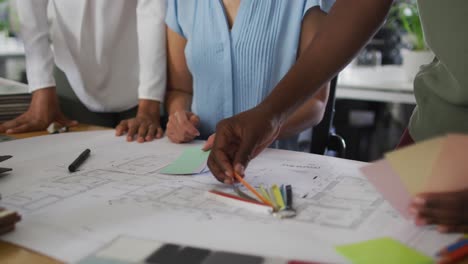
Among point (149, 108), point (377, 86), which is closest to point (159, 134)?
point (149, 108)

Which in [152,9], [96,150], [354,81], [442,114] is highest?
[152,9]

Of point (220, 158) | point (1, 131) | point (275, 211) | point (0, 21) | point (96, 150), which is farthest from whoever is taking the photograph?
point (0, 21)

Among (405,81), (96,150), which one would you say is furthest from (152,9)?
(405,81)

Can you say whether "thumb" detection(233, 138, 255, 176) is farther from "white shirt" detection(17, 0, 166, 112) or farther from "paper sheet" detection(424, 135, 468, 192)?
"white shirt" detection(17, 0, 166, 112)

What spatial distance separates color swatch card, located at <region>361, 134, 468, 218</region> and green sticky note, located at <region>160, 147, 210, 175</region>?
304 millimetres

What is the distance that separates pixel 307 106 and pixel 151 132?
1.19 ft

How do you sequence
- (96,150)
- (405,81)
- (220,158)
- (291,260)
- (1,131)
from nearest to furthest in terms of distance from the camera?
(291,260) < (220,158) < (96,150) < (1,131) < (405,81)

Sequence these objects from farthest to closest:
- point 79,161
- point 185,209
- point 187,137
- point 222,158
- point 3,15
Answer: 1. point 3,15
2. point 187,137
3. point 79,161
4. point 222,158
5. point 185,209

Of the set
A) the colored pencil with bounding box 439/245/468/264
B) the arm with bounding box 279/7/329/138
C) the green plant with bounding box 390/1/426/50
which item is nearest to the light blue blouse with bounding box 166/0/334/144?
the arm with bounding box 279/7/329/138

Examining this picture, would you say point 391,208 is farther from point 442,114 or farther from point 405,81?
point 405,81

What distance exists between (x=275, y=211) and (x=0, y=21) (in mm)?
3785

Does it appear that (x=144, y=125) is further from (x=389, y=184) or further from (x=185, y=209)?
(x=389, y=184)

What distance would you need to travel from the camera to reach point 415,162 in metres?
0.48

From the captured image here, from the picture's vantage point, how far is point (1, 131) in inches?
43.8
